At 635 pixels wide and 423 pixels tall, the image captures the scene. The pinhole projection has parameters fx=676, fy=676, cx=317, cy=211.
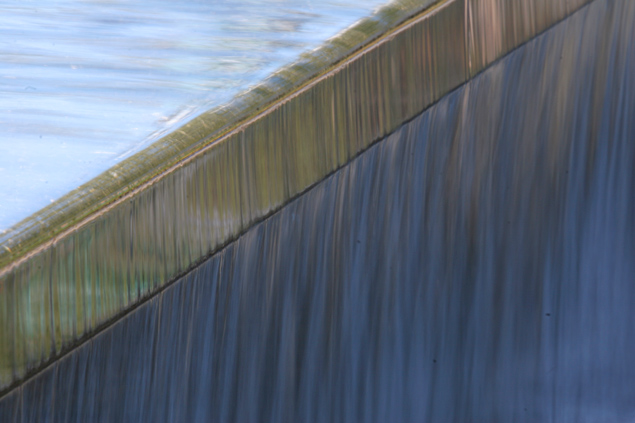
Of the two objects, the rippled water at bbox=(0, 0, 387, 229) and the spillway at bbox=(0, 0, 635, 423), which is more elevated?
the rippled water at bbox=(0, 0, 387, 229)

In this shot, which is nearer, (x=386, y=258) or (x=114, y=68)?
(x=114, y=68)

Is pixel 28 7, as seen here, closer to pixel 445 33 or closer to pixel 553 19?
pixel 445 33

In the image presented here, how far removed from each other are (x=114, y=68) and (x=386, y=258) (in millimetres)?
270

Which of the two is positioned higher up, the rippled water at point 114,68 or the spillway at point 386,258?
the rippled water at point 114,68

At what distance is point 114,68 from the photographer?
1.49ft

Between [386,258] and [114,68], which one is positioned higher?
[114,68]

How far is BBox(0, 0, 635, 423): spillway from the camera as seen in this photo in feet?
1.22

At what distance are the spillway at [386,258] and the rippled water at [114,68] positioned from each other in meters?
0.03

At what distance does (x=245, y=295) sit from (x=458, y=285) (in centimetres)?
25

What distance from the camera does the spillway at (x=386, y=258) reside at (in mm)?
373

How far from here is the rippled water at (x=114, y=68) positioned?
0.35m

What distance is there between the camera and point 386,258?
0.58 meters

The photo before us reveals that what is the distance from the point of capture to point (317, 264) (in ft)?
1.75

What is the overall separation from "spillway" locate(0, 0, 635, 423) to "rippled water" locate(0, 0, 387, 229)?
0.03 meters
